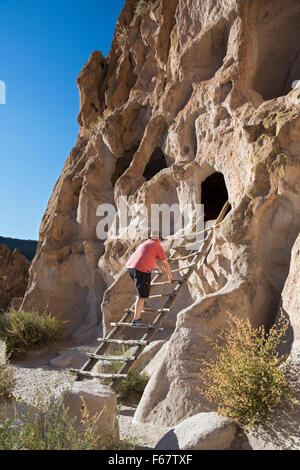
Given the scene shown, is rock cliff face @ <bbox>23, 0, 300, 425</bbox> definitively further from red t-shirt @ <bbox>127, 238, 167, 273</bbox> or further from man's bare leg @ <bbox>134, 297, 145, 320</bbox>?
red t-shirt @ <bbox>127, 238, 167, 273</bbox>

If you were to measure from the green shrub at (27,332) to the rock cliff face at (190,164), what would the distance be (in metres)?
0.86

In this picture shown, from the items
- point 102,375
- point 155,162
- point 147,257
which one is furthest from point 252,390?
point 155,162

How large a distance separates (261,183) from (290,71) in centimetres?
366

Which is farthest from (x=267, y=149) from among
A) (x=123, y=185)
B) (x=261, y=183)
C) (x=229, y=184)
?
(x=123, y=185)

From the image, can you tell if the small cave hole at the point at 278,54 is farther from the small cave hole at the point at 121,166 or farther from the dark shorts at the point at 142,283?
the dark shorts at the point at 142,283

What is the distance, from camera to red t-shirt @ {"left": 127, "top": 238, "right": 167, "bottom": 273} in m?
5.58

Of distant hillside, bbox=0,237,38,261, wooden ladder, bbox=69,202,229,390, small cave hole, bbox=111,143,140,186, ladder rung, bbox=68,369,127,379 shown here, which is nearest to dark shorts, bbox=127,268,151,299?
wooden ladder, bbox=69,202,229,390

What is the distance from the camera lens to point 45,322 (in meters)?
9.54

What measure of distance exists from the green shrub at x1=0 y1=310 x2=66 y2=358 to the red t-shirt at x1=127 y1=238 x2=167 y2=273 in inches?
188

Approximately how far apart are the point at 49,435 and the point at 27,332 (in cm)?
703

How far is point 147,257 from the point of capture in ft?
18.5

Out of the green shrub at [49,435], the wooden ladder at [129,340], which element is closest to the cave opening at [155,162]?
the wooden ladder at [129,340]

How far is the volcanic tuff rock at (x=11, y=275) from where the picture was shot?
17.8 metres
